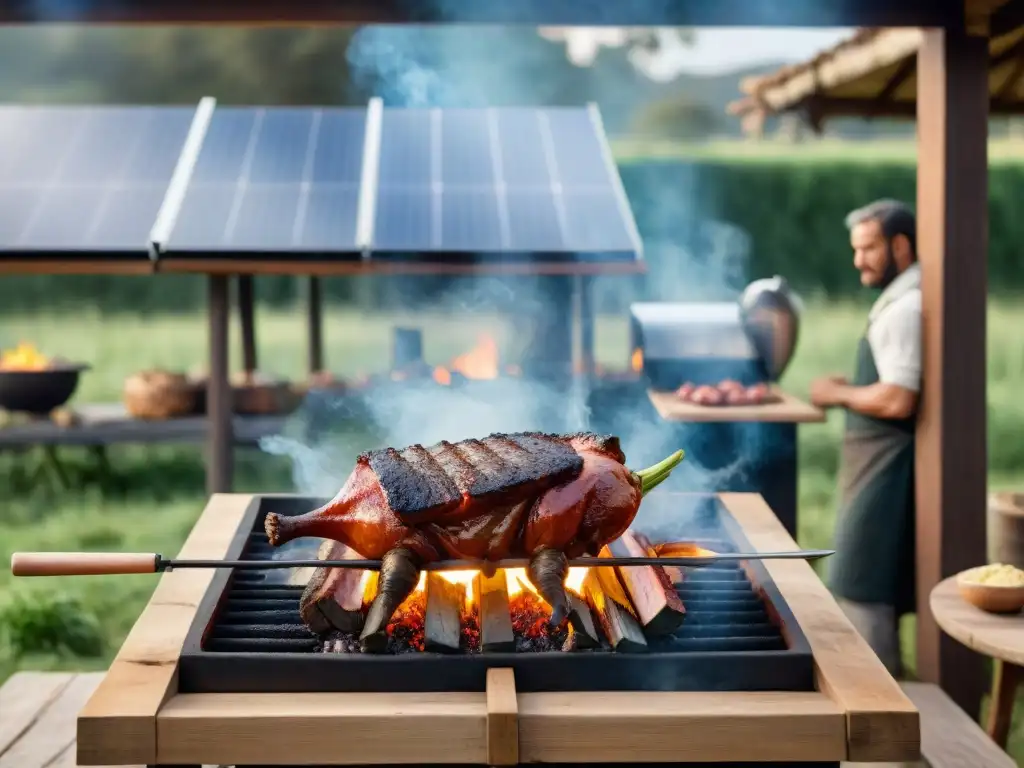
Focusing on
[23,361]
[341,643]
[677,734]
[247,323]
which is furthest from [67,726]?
[247,323]

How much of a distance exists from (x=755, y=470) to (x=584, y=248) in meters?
1.62

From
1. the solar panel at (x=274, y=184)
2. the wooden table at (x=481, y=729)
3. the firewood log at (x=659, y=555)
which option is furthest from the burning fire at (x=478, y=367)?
the wooden table at (x=481, y=729)

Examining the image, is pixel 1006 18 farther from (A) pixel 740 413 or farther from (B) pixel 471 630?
(B) pixel 471 630

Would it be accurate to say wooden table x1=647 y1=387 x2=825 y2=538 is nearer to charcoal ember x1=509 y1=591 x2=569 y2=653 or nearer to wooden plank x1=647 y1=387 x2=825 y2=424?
wooden plank x1=647 y1=387 x2=825 y2=424

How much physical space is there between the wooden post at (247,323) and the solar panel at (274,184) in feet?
5.44

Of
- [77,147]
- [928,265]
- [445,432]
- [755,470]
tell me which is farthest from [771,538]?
[77,147]

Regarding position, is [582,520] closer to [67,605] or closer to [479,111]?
Result: [67,605]

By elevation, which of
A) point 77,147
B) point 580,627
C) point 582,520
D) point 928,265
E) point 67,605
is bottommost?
point 67,605

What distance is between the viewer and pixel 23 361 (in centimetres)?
750

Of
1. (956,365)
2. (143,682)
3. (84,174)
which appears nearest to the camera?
(143,682)

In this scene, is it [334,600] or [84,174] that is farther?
[84,174]

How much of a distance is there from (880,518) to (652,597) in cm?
230

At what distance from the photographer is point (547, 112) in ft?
26.3

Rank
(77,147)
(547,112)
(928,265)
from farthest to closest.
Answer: (547,112)
(77,147)
(928,265)
